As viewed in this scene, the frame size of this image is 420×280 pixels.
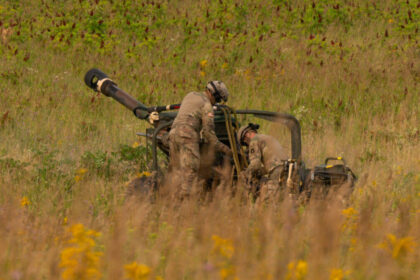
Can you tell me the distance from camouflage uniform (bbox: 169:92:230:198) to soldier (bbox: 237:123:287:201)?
365mm

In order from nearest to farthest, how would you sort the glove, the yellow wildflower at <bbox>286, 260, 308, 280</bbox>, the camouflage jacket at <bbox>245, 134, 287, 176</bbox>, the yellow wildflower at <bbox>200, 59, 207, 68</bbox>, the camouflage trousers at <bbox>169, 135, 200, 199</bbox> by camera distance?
the yellow wildflower at <bbox>286, 260, 308, 280</bbox>
the camouflage trousers at <bbox>169, 135, 200, 199</bbox>
the camouflage jacket at <bbox>245, 134, 287, 176</bbox>
the glove
the yellow wildflower at <bbox>200, 59, 207, 68</bbox>

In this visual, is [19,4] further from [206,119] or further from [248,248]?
[248,248]

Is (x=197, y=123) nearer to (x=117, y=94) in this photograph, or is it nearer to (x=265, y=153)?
(x=265, y=153)

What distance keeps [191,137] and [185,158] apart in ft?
0.86

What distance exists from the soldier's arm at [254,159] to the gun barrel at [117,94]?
1.47 m

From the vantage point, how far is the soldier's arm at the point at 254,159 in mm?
7590

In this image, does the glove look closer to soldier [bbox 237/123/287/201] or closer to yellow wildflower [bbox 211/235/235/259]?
soldier [bbox 237/123/287/201]

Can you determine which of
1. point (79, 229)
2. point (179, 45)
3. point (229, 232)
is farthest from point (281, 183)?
point (179, 45)

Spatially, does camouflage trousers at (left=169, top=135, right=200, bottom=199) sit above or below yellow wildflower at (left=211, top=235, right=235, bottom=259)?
above

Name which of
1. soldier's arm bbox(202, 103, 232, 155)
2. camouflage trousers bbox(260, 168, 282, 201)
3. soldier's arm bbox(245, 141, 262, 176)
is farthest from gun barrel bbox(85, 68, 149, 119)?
camouflage trousers bbox(260, 168, 282, 201)

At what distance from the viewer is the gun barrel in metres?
8.48

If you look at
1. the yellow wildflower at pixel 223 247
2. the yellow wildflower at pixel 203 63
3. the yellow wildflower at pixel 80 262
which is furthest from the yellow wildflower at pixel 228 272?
the yellow wildflower at pixel 203 63

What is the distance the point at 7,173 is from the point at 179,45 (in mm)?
8752

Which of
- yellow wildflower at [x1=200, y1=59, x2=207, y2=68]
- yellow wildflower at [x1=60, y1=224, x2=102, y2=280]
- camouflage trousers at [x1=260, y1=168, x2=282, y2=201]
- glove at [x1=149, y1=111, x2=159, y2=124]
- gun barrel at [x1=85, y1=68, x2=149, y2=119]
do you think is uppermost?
yellow wildflower at [x1=200, y1=59, x2=207, y2=68]
